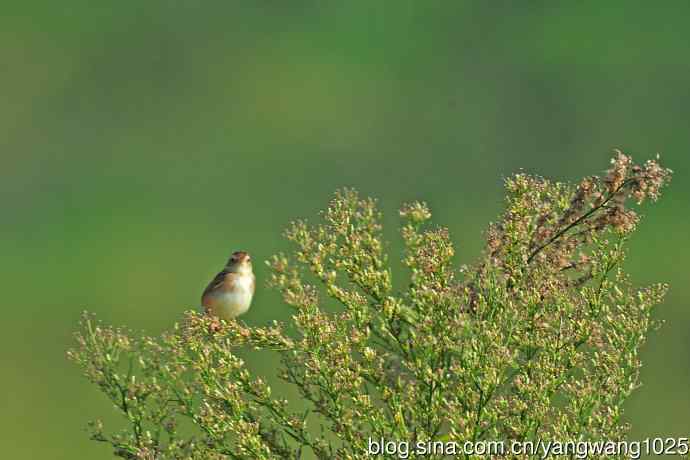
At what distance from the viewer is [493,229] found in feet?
21.6

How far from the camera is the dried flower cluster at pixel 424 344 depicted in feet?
19.7

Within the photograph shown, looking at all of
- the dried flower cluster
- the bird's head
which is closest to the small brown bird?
the bird's head

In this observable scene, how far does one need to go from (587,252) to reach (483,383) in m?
1.59

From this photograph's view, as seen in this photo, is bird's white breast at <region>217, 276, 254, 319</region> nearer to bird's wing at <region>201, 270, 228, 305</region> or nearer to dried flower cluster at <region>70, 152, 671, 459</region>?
bird's wing at <region>201, 270, 228, 305</region>

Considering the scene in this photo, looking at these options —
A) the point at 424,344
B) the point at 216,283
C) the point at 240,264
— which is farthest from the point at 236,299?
the point at 424,344

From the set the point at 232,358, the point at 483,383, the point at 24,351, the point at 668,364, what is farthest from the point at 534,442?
the point at 24,351

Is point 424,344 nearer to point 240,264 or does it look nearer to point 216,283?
point 216,283

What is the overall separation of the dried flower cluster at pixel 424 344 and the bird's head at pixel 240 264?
100 inches

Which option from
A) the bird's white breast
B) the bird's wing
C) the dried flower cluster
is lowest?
Answer: the dried flower cluster

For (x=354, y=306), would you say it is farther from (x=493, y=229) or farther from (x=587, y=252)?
(x=587, y=252)

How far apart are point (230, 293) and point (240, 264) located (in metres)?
0.33

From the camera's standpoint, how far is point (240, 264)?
31.6ft

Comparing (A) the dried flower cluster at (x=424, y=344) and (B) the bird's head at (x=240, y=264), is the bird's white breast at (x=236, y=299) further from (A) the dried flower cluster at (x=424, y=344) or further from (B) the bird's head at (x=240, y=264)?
(A) the dried flower cluster at (x=424, y=344)

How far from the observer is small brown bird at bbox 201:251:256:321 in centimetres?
931
